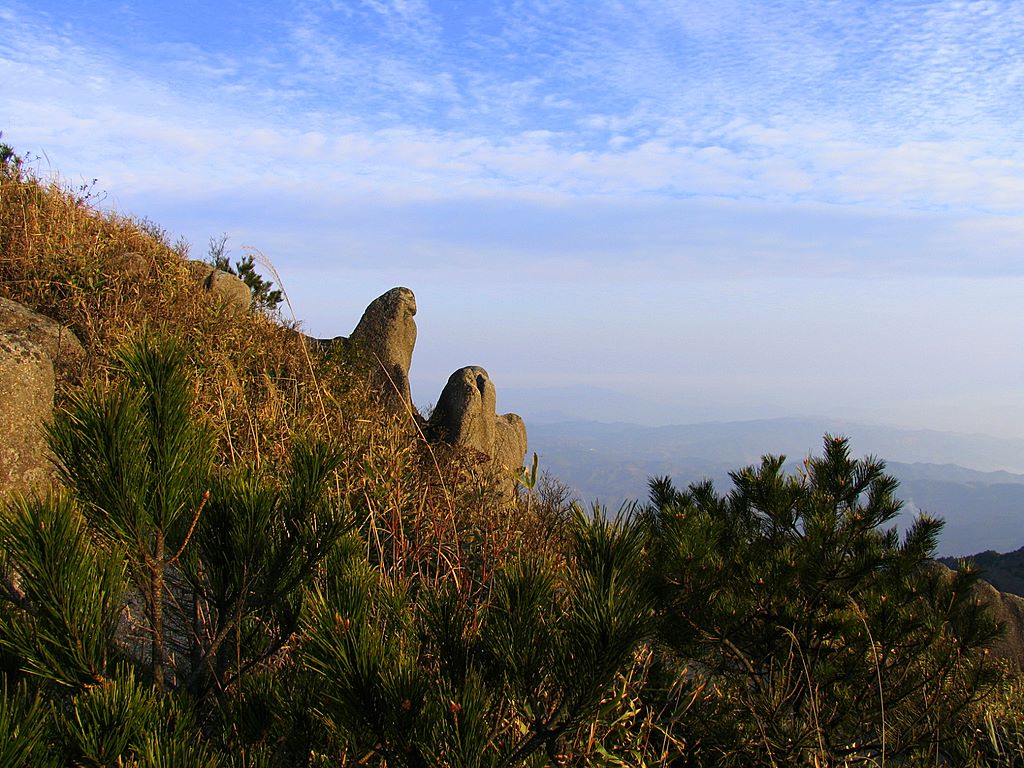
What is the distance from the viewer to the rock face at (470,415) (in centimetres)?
1511

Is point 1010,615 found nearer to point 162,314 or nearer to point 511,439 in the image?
point 511,439

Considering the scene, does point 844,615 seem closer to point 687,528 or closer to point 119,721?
point 687,528

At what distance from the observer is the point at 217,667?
7.48ft

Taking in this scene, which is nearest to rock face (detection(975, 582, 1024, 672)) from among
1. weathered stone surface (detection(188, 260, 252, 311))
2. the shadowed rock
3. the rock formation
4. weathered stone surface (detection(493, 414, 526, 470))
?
weathered stone surface (detection(493, 414, 526, 470))

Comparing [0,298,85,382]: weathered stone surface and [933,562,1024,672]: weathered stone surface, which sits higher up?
[0,298,85,382]: weathered stone surface

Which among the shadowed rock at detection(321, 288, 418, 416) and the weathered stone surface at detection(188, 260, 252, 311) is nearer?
the weathered stone surface at detection(188, 260, 252, 311)

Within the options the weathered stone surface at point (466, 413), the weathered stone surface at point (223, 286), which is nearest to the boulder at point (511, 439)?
the weathered stone surface at point (466, 413)

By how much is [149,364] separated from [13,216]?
10.4m

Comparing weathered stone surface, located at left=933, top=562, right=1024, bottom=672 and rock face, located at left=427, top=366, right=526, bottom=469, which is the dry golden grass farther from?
weathered stone surface, located at left=933, top=562, right=1024, bottom=672

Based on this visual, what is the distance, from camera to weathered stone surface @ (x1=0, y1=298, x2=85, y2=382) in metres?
7.81

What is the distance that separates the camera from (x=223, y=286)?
1306 cm

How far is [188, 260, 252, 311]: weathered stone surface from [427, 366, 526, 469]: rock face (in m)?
3.96

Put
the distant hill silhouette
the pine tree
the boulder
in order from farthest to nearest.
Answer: the distant hill silhouette, the boulder, the pine tree

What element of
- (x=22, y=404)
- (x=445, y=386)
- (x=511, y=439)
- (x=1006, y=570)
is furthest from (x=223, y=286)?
(x=1006, y=570)
